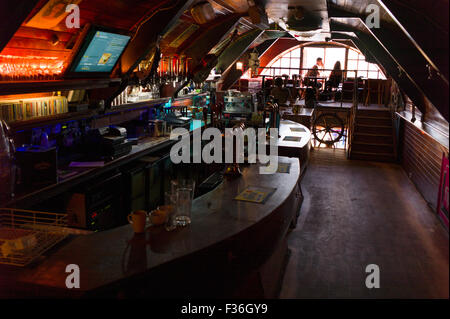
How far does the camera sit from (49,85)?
3.65m

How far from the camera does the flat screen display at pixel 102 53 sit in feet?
14.0

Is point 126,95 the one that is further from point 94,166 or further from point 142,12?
point 94,166

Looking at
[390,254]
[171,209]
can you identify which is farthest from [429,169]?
[171,209]

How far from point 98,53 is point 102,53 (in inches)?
3.4

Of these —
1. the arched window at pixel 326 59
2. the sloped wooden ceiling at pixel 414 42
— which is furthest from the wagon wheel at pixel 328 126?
the arched window at pixel 326 59

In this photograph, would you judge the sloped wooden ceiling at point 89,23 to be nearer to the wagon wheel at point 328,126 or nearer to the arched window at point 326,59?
A: the wagon wheel at point 328,126

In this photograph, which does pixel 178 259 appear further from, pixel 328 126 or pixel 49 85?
pixel 328 126

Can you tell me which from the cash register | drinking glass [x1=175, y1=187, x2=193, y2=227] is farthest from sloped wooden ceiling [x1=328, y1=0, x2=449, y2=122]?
the cash register

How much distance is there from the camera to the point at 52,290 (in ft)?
5.96

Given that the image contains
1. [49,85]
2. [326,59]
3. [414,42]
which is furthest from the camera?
[326,59]

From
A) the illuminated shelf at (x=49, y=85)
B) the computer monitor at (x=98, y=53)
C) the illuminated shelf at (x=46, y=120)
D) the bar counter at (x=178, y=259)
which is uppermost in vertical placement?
the computer monitor at (x=98, y=53)

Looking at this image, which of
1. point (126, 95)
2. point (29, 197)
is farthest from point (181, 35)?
point (29, 197)

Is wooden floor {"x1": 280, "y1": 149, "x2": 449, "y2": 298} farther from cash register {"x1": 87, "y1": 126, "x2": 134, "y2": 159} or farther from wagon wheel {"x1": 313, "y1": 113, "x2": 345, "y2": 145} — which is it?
wagon wheel {"x1": 313, "y1": 113, "x2": 345, "y2": 145}

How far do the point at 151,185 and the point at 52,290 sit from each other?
3.53m
